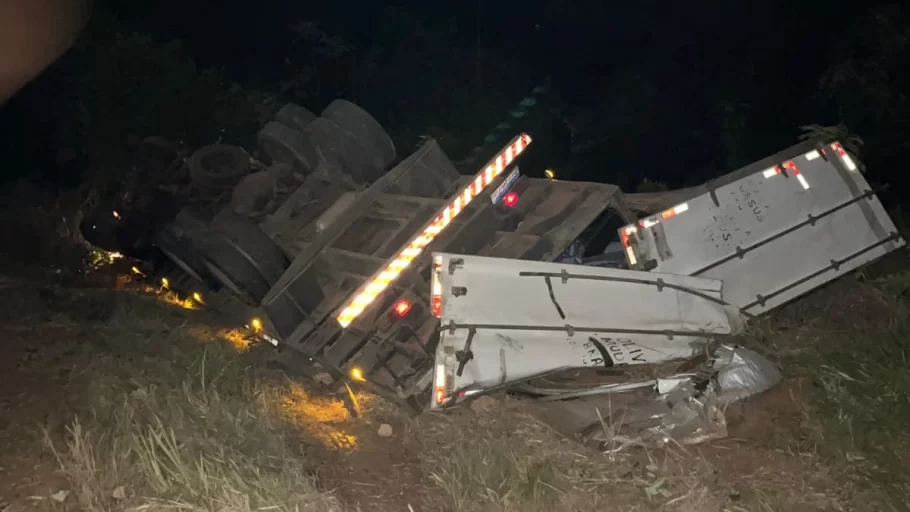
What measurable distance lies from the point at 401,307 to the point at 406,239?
2.05ft

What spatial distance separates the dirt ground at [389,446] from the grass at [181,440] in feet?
0.04

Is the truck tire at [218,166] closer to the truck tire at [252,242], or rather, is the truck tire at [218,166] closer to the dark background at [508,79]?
the truck tire at [252,242]

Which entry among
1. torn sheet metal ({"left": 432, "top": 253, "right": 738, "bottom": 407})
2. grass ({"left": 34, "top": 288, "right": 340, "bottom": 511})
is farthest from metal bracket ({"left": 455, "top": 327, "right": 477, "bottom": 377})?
grass ({"left": 34, "top": 288, "right": 340, "bottom": 511})

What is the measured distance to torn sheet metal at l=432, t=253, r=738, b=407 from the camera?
14.4ft

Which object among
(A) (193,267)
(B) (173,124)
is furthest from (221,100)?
(A) (193,267)

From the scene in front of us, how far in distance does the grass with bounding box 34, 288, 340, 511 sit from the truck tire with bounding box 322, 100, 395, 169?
2.35m

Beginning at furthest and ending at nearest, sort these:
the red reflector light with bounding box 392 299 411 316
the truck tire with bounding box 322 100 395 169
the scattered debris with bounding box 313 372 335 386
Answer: the truck tire with bounding box 322 100 395 169, the scattered debris with bounding box 313 372 335 386, the red reflector light with bounding box 392 299 411 316

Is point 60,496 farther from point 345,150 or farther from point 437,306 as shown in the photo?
point 345,150

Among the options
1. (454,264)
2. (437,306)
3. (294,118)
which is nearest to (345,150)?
(294,118)

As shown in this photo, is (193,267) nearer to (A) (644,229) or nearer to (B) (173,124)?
(A) (644,229)

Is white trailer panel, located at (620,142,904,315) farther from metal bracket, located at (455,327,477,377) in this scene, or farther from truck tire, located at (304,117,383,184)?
truck tire, located at (304,117,383,184)

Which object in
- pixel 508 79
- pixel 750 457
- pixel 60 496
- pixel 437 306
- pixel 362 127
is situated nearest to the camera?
pixel 60 496

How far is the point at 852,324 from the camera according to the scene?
5.27 metres

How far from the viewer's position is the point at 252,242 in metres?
5.54
